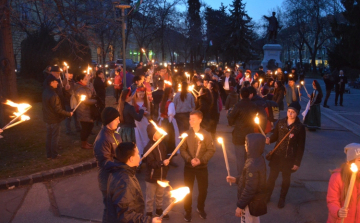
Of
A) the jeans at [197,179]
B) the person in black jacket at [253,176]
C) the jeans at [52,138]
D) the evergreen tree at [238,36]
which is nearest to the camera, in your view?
the person in black jacket at [253,176]

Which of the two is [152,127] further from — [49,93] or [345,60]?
[345,60]

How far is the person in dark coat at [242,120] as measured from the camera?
18.8ft

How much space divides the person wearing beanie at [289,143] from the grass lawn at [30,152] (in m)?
4.75

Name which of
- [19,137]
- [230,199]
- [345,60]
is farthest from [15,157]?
[345,60]

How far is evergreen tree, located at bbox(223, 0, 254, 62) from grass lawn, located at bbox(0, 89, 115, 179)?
4320cm

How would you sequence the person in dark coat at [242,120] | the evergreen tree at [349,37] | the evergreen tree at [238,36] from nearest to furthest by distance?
1. the person in dark coat at [242,120]
2. the evergreen tree at [349,37]
3. the evergreen tree at [238,36]

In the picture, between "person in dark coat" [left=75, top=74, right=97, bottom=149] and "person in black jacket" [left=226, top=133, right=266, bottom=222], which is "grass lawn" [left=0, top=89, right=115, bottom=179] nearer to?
"person in dark coat" [left=75, top=74, right=97, bottom=149]

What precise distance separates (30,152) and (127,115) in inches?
142

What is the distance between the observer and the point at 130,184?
2770 millimetres

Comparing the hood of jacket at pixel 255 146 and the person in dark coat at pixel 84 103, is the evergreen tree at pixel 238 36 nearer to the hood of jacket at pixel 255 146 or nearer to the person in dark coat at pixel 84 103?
the person in dark coat at pixel 84 103

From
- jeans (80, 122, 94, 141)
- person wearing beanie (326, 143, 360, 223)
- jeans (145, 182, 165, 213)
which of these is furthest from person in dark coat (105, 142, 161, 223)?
jeans (80, 122, 94, 141)

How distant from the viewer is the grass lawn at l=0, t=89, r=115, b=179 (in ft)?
23.5

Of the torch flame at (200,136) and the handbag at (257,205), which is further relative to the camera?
the torch flame at (200,136)

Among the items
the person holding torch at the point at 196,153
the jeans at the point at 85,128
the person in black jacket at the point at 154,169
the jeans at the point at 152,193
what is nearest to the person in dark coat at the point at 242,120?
the person holding torch at the point at 196,153
